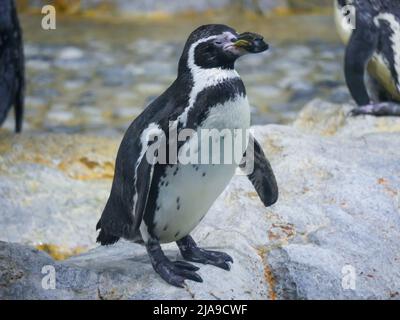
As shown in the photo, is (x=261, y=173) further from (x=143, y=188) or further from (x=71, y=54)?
(x=71, y=54)

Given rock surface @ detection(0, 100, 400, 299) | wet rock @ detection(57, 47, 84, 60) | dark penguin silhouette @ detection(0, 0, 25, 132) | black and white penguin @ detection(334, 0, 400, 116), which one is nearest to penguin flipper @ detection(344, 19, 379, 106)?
black and white penguin @ detection(334, 0, 400, 116)

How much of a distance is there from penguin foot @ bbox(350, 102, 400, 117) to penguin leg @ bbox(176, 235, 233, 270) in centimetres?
127

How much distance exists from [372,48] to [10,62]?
136 centimetres

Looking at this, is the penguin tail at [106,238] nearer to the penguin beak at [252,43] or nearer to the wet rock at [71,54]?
the penguin beak at [252,43]

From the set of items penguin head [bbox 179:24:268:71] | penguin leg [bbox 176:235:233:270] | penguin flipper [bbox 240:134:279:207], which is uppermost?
penguin head [bbox 179:24:268:71]

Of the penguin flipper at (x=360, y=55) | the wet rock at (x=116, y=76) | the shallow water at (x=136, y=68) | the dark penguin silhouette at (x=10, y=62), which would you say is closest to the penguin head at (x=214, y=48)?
the penguin flipper at (x=360, y=55)

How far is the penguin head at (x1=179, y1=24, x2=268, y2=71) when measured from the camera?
58.2 inches

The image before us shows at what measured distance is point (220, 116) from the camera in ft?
4.89

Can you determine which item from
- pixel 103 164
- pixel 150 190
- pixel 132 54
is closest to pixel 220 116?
pixel 150 190

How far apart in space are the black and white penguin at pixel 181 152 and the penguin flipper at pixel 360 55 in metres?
1.27

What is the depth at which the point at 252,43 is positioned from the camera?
4.73 feet

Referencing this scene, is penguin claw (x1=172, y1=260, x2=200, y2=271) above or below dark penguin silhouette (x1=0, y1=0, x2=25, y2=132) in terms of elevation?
above

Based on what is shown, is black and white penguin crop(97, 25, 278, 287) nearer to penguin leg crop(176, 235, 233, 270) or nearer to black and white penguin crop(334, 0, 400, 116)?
penguin leg crop(176, 235, 233, 270)

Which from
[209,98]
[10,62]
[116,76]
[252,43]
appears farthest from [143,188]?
[116,76]
